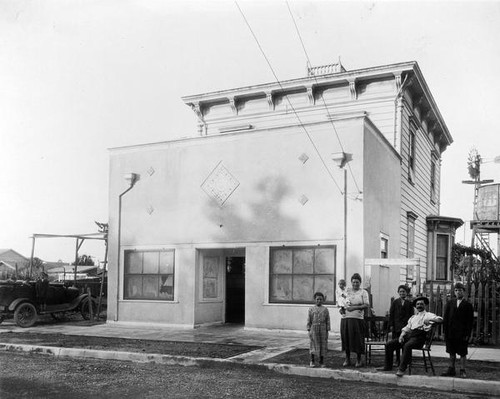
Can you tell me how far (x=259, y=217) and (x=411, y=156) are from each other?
7268mm

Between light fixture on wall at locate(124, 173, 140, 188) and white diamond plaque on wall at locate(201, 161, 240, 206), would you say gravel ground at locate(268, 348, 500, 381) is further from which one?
light fixture on wall at locate(124, 173, 140, 188)

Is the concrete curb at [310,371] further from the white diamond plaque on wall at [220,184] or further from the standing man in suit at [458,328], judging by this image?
the white diamond plaque on wall at [220,184]

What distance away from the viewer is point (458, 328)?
8.91 meters

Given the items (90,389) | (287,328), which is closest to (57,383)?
(90,389)

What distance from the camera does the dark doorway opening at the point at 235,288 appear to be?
56.0 ft

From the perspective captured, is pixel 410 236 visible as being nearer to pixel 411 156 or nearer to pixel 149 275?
pixel 411 156

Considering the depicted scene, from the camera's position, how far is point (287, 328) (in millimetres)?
14258

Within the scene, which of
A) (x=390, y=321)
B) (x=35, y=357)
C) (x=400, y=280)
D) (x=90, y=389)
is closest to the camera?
(x=90, y=389)

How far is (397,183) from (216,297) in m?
6.47

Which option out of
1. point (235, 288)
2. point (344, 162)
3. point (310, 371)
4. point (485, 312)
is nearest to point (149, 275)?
point (235, 288)

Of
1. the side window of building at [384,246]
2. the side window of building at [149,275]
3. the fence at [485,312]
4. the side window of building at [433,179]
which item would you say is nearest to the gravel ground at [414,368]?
the fence at [485,312]

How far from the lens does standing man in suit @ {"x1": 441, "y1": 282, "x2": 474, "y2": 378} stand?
876cm

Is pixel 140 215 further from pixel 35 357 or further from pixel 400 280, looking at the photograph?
Result: pixel 400 280

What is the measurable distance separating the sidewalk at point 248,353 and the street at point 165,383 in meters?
0.29
